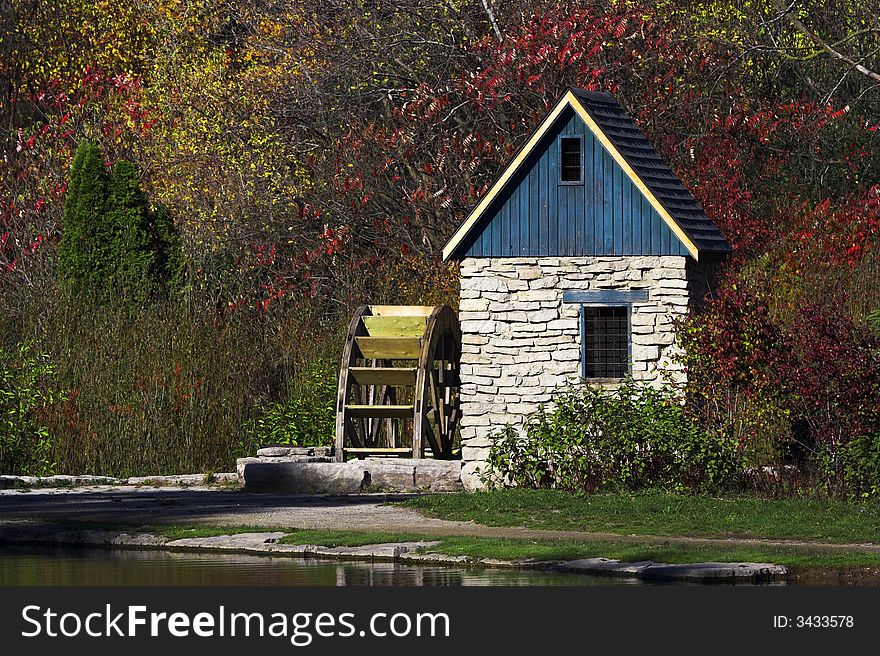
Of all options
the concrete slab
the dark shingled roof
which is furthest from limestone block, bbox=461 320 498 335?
the concrete slab

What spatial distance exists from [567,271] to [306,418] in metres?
6.11

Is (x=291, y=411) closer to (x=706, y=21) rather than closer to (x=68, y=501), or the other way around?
(x=68, y=501)

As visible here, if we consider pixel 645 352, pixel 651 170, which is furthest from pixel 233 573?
pixel 651 170

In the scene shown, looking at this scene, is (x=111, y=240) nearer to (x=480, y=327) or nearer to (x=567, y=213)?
(x=480, y=327)

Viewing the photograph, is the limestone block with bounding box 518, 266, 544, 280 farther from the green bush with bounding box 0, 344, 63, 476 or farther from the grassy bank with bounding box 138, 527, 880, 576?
the green bush with bounding box 0, 344, 63, 476

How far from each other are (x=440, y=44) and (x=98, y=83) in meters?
11.0

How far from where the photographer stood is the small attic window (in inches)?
901

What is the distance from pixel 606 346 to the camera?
22.5 meters

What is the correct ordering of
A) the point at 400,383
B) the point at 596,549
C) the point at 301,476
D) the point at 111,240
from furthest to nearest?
the point at 111,240 → the point at 400,383 → the point at 301,476 → the point at 596,549

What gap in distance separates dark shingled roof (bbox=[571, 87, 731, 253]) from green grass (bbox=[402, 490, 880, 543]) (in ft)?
13.0

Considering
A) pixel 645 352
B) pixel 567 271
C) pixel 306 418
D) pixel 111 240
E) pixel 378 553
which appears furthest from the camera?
pixel 111 240

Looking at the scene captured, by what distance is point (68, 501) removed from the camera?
21766 mm

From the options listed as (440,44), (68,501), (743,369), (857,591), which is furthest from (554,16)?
(857,591)

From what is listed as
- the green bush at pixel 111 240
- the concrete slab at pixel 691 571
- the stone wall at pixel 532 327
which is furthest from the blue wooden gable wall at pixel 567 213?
the green bush at pixel 111 240
